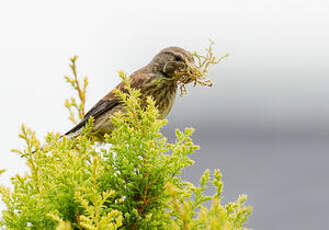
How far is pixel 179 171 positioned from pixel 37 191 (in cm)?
54

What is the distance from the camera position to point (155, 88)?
2766 mm

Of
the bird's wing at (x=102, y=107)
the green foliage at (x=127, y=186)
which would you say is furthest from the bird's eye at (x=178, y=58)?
the green foliage at (x=127, y=186)

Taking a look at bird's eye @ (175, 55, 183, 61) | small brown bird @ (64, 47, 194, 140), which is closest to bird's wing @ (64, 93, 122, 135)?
small brown bird @ (64, 47, 194, 140)

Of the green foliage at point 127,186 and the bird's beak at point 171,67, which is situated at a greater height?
the bird's beak at point 171,67

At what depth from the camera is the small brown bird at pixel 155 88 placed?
2703 mm

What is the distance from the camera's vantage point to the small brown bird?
2703mm

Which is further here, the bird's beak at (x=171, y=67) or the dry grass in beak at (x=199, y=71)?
the bird's beak at (x=171, y=67)

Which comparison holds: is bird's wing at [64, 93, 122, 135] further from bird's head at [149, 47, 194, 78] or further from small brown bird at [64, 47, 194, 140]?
bird's head at [149, 47, 194, 78]

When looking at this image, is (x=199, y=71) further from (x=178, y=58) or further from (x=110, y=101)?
(x=110, y=101)

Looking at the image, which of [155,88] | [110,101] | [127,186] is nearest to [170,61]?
[155,88]

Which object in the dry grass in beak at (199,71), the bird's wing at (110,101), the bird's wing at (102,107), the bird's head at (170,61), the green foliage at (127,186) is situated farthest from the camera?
the bird's wing at (102,107)

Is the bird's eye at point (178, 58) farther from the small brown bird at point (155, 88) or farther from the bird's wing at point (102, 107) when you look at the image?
the bird's wing at point (102, 107)

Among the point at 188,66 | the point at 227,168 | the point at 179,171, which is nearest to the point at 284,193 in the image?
the point at 227,168

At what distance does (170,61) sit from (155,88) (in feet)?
0.78
